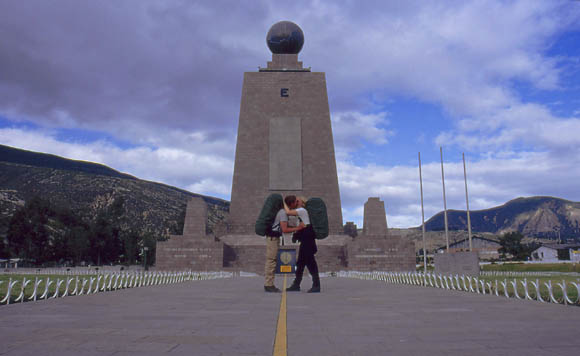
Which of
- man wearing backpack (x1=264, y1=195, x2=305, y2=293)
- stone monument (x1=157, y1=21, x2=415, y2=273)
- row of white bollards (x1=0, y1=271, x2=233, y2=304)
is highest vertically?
stone monument (x1=157, y1=21, x2=415, y2=273)

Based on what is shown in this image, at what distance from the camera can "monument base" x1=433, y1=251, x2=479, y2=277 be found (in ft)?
84.7

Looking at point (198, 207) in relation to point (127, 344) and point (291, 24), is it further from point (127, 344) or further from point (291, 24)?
point (127, 344)

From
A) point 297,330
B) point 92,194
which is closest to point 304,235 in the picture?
point 297,330

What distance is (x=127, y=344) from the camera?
454 cm

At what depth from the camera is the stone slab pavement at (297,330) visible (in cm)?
427

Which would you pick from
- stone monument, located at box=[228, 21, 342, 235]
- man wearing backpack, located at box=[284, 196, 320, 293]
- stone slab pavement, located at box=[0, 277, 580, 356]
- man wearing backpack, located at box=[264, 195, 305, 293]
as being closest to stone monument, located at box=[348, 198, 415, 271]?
stone monument, located at box=[228, 21, 342, 235]

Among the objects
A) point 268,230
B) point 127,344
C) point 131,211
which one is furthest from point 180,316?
point 131,211

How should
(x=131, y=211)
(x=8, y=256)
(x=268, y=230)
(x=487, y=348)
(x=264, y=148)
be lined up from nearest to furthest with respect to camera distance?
1. (x=487, y=348)
2. (x=268, y=230)
3. (x=264, y=148)
4. (x=8, y=256)
5. (x=131, y=211)

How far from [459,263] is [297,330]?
909 inches

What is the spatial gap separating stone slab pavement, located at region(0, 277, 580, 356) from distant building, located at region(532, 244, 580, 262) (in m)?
83.8

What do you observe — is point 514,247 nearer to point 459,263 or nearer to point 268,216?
point 459,263

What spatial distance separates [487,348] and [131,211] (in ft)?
408

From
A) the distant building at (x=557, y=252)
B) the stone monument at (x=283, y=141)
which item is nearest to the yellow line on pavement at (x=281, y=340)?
the stone monument at (x=283, y=141)

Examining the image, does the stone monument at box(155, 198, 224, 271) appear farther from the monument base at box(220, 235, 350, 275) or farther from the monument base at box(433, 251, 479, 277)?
the monument base at box(433, 251, 479, 277)
